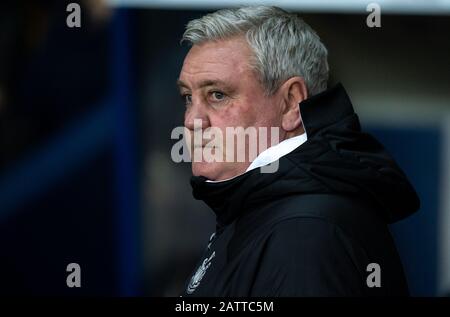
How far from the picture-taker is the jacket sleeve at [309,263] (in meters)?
1.47

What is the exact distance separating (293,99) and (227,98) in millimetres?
153

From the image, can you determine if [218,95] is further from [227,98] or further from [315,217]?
[315,217]

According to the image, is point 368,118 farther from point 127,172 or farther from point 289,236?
point 289,236

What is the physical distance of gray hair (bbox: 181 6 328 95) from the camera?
5.94ft

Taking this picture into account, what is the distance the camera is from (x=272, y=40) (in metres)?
1.80

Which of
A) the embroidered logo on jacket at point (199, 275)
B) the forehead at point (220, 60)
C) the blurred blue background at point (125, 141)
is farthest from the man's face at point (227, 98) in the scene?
the blurred blue background at point (125, 141)

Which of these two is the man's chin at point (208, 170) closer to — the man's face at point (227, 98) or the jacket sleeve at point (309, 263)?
the man's face at point (227, 98)

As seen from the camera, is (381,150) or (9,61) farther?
(9,61)

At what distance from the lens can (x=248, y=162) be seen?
6.03 ft

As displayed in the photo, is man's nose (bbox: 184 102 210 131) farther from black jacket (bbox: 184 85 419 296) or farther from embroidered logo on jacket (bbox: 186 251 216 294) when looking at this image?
embroidered logo on jacket (bbox: 186 251 216 294)

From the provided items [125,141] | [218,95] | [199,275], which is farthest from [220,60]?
[125,141]

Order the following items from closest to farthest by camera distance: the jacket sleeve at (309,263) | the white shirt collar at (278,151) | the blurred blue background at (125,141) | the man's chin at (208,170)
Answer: the jacket sleeve at (309,263)
the white shirt collar at (278,151)
the man's chin at (208,170)
the blurred blue background at (125,141)
